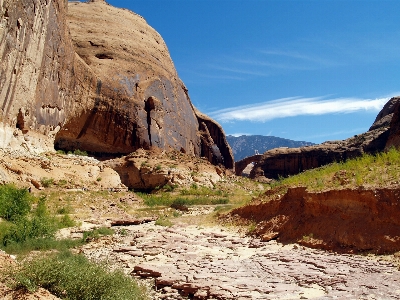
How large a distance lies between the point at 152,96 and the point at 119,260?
1203 inches

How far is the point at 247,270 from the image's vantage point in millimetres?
8055

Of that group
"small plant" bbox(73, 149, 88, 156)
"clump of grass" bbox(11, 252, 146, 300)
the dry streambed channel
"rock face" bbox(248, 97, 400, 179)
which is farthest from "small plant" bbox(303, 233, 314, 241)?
"rock face" bbox(248, 97, 400, 179)

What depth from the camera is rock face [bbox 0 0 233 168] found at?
21.7 m

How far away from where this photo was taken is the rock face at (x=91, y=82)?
2172cm

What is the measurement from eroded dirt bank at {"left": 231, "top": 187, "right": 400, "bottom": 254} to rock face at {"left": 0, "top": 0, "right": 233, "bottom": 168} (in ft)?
53.2

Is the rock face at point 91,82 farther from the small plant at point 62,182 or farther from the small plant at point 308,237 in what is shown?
the small plant at point 308,237

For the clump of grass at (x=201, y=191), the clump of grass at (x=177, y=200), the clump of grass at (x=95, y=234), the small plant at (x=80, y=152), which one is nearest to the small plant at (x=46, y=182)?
the clump of grass at (x=177, y=200)

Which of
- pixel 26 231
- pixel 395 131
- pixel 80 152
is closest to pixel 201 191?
pixel 80 152

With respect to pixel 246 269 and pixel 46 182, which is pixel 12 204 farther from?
pixel 246 269

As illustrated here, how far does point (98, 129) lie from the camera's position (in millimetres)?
33469

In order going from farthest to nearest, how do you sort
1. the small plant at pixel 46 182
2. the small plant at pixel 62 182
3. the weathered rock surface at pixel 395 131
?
the weathered rock surface at pixel 395 131, the small plant at pixel 62 182, the small plant at pixel 46 182

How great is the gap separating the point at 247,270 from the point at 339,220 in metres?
3.78

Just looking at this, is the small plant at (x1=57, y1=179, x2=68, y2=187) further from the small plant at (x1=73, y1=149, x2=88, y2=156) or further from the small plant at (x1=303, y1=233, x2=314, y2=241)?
the small plant at (x1=303, y1=233, x2=314, y2=241)

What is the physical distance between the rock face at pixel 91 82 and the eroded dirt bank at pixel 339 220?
53.2 ft
